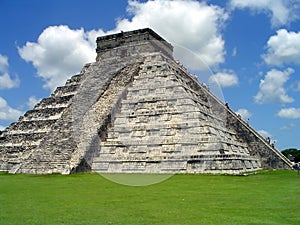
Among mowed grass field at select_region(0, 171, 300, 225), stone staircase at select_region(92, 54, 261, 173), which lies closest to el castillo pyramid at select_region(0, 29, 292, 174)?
stone staircase at select_region(92, 54, 261, 173)

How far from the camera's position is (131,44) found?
29.8 metres

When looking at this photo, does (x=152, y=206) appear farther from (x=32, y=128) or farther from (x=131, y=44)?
(x=131, y=44)

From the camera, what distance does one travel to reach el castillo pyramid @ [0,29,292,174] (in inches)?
794

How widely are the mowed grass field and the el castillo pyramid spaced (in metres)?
6.93

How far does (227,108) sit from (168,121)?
8873 millimetres

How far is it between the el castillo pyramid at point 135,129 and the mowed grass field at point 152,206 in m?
6.93

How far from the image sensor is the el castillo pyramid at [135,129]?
20.2 meters

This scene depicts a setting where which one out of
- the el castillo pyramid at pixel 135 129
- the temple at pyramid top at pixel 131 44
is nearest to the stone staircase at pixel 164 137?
the el castillo pyramid at pixel 135 129

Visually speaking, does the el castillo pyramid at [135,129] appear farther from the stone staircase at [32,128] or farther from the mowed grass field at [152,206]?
the mowed grass field at [152,206]

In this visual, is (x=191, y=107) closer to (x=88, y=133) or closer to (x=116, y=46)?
(x=88, y=133)

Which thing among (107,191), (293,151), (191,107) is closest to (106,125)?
(191,107)

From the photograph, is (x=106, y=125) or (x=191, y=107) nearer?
(x=191, y=107)

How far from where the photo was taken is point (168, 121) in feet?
71.1

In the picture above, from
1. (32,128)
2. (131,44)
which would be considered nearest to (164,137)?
(32,128)
